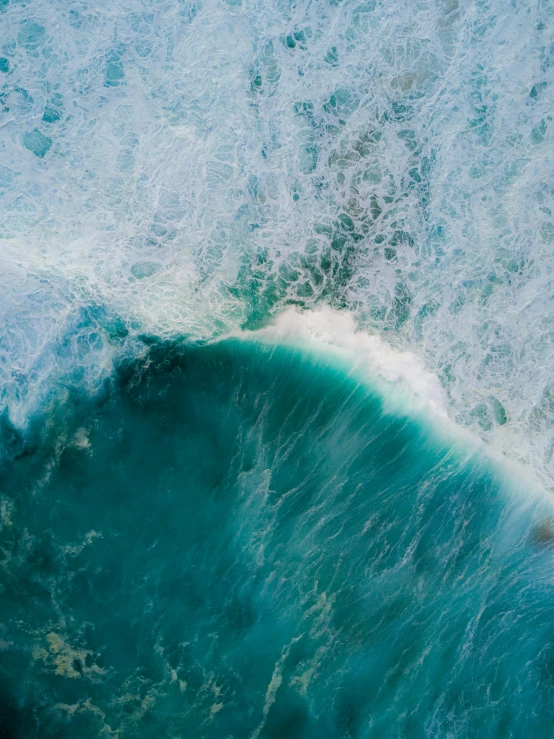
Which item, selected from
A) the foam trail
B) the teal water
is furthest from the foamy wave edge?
the teal water

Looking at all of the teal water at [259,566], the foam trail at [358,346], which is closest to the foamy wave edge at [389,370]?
the foam trail at [358,346]

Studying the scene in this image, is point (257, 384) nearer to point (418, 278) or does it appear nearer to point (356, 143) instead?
point (418, 278)

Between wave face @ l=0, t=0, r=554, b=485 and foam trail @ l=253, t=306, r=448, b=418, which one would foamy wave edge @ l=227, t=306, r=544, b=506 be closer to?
foam trail @ l=253, t=306, r=448, b=418

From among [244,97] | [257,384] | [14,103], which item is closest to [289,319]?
[257,384]

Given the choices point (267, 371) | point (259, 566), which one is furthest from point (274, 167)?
point (259, 566)

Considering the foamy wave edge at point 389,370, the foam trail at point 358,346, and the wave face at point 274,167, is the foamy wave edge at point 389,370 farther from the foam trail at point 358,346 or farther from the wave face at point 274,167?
the wave face at point 274,167

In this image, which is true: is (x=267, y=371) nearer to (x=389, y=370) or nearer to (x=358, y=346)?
(x=358, y=346)
